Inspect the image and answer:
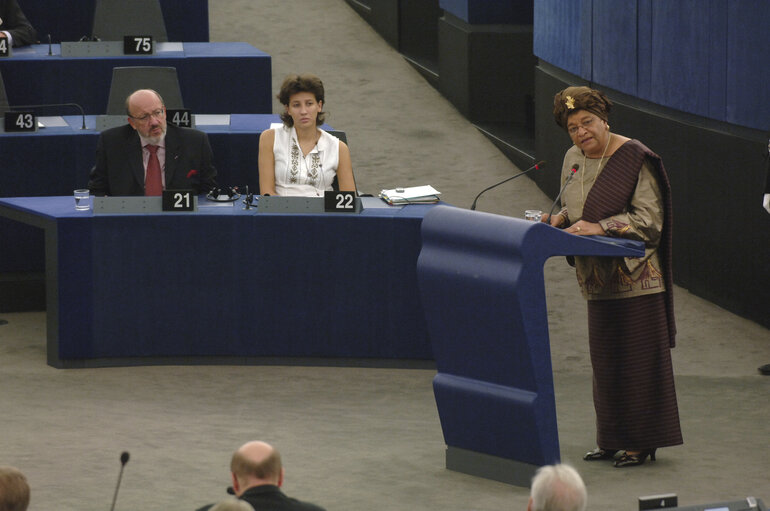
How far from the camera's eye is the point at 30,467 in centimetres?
543

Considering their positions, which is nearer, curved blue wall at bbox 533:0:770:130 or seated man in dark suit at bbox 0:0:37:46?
curved blue wall at bbox 533:0:770:130

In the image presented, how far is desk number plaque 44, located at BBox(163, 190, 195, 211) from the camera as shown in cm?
694

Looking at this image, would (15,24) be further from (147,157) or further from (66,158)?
(147,157)

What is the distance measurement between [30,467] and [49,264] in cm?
174

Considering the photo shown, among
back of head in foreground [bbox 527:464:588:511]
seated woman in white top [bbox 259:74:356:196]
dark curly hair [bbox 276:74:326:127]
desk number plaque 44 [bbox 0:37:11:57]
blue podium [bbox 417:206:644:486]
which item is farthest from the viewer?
desk number plaque 44 [bbox 0:37:11:57]

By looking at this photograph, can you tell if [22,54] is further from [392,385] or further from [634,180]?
[634,180]

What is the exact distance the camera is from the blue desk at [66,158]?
797 cm

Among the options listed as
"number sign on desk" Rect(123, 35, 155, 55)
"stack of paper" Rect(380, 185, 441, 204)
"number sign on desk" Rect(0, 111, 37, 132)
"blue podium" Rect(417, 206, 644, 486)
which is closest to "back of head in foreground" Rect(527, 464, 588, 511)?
"blue podium" Rect(417, 206, 644, 486)

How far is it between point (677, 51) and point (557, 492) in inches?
229

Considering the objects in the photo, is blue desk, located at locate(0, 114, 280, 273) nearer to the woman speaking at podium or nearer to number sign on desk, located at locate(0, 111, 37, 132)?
number sign on desk, located at locate(0, 111, 37, 132)

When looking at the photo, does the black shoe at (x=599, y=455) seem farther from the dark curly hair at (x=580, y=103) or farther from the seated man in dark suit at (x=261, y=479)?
the seated man in dark suit at (x=261, y=479)

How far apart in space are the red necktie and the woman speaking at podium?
2.60 metres

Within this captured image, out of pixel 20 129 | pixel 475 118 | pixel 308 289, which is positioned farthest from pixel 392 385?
pixel 475 118

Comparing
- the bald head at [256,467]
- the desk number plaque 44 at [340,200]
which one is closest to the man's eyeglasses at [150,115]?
the desk number plaque 44 at [340,200]
